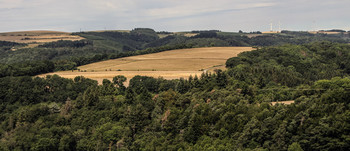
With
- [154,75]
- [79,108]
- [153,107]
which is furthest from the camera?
[154,75]

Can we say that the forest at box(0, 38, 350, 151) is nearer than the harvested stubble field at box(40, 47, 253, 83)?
Yes

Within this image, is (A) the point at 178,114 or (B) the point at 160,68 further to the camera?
(B) the point at 160,68

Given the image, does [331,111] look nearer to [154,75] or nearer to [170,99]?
[170,99]

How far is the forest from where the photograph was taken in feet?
163

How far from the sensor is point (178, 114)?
6819 centimetres

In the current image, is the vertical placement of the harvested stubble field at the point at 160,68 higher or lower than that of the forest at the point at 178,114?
higher

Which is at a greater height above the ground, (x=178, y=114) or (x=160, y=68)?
(x=160, y=68)

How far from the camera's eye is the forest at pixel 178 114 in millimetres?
49656

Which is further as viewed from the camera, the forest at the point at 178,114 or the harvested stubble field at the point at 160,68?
the harvested stubble field at the point at 160,68

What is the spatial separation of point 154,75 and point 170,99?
110ft

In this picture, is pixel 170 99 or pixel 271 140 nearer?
pixel 271 140

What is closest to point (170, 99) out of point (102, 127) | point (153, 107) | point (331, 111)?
point (153, 107)

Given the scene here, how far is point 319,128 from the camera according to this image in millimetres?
46938

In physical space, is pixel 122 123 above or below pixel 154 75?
below
